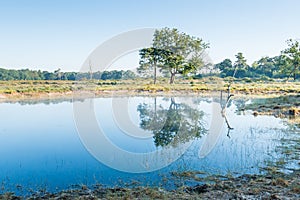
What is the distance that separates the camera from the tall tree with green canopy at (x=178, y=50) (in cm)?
4106

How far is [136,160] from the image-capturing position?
6980 mm

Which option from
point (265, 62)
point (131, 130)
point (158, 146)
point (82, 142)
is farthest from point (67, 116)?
point (265, 62)

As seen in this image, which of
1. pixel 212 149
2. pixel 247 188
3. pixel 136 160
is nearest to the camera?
pixel 247 188

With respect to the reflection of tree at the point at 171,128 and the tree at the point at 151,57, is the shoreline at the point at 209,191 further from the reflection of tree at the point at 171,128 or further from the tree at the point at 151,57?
the tree at the point at 151,57

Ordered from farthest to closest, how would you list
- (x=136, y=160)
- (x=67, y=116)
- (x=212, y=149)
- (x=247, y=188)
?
(x=67, y=116) < (x=212, y=149) < (x=136, y=160) < (x=247, y=188)

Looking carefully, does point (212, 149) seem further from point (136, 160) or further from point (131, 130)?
point (131, 130)

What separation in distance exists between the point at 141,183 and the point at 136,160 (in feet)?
5.73

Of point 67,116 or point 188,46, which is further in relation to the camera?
point 188,46

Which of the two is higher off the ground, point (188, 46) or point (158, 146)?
point (188, 46)

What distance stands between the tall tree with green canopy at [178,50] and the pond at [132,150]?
1115 inches

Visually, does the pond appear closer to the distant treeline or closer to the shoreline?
the shoreline

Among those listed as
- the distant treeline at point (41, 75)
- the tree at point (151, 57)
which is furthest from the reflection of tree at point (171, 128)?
the distant treeline at point (41, 75)

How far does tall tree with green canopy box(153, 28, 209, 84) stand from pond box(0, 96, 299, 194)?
28.3m

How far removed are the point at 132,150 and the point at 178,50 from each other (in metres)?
36.9
